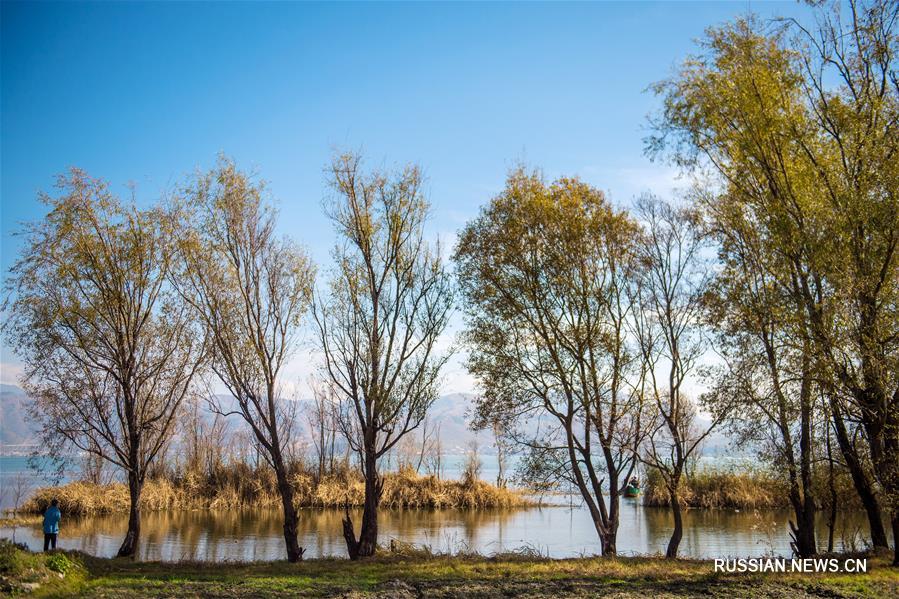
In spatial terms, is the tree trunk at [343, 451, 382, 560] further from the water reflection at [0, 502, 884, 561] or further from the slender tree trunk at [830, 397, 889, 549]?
the slender tree trunk at [830, 397, 889, 549]

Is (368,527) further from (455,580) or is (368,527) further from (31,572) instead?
(31,572)

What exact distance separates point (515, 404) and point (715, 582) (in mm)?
8007

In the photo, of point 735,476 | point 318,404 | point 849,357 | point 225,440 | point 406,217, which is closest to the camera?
point 849,357

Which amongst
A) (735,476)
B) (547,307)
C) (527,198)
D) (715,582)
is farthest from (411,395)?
(735,476)

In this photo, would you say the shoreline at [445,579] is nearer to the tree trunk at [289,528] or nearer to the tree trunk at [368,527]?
the tree trunk at [289,528]

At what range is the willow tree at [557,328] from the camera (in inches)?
774

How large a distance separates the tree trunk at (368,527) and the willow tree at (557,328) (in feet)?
12.7

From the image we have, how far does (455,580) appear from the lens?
1323 cm

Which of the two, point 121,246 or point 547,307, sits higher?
point 121,246

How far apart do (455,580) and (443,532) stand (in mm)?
16802

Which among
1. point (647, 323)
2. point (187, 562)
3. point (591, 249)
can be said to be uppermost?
point (591, 249)

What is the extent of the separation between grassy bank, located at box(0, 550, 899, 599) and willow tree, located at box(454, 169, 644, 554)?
12.0 ft

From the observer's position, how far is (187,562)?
57.9 ft

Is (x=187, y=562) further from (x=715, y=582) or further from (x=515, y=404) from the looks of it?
(x=715, y=582)
